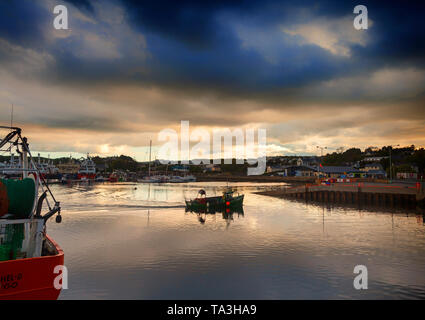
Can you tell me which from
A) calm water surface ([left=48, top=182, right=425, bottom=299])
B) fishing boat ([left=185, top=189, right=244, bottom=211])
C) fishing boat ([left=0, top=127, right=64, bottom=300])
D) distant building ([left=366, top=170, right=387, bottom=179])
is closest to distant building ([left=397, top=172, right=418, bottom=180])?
distant building ([left=366, top=170, right=387, bottom=179])

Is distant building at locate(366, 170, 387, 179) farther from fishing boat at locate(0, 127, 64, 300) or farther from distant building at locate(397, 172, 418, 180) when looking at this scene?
fishing boat at locate(0, 127, 64, 300)

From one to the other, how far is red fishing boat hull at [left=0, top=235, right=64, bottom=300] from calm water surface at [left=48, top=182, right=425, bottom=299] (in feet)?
14.5

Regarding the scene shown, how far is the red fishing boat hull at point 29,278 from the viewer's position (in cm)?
1234

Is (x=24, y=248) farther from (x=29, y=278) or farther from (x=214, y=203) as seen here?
(x=214, y=203)

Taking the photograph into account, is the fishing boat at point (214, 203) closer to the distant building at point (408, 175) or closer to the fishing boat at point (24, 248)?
the fishing boat at point (24, 248)

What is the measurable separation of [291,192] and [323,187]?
10650 millimetres

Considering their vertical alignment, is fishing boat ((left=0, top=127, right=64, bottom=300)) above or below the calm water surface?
above

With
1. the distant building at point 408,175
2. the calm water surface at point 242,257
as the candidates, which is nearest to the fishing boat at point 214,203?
the calm water surface at point 242,257

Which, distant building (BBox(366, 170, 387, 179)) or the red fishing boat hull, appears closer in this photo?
the red fishing boat hull

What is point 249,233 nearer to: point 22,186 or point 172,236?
point 172,236

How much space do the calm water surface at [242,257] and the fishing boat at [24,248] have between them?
4.10 metres

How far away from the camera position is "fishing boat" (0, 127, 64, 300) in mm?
12516

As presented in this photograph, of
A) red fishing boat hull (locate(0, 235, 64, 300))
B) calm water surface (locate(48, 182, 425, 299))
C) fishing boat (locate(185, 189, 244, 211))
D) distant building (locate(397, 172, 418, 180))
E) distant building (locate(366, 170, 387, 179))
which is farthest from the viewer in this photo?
distant building (locate(366, 170, 387, 179))

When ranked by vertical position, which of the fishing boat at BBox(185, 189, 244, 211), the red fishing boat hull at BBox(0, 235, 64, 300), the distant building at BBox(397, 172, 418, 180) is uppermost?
the distant building at BBox(397, 172, 418, 180)
